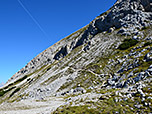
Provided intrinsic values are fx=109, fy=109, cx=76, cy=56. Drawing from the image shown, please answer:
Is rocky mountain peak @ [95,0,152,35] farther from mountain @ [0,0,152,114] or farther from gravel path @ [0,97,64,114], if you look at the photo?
gravel path @ [0,97,64,114]

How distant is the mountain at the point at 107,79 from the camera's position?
51.4 ft

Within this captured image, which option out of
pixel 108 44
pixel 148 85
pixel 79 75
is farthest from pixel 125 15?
pixel 148 85

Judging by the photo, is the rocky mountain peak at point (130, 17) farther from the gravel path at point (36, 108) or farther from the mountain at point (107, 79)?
the gravel path at point (36, 108)

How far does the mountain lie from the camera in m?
15.7

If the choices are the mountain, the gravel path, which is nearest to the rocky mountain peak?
the mountain

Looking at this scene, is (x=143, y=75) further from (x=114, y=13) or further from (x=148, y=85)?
(x=114, y=13)

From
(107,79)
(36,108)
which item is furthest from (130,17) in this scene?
(36,108)

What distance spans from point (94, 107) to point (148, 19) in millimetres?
53010

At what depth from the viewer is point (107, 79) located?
2866 centimetres

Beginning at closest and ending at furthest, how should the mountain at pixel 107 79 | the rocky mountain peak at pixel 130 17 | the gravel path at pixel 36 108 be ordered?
the mountain at pixel 107 79
the gravel path at pixel 36 108
the rocky mountain peak at pixel 130 17

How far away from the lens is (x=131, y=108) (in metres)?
13.5

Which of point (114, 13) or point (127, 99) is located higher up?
point (114, 13)

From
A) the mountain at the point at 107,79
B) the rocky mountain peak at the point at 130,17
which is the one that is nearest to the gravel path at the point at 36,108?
the mountain at the point at 107,79

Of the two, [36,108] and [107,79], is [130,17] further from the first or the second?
[36,108]
